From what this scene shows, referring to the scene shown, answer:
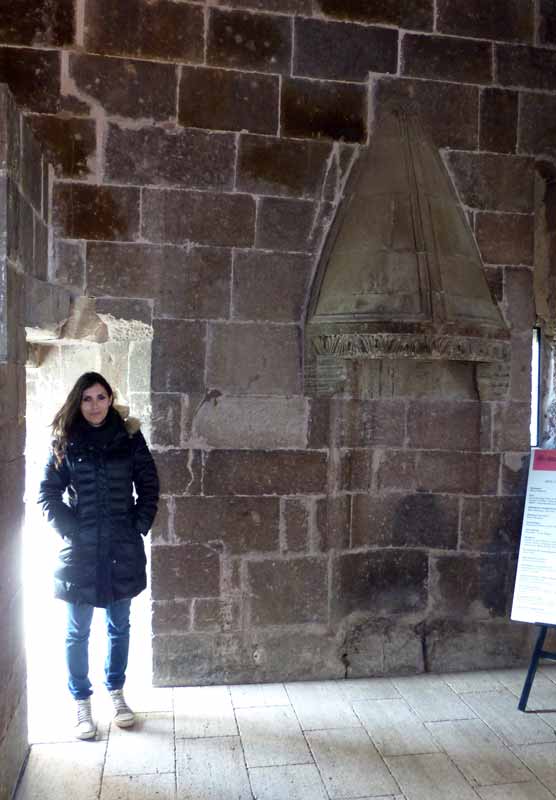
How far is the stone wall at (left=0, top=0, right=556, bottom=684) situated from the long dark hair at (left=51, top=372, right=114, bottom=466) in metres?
0.55

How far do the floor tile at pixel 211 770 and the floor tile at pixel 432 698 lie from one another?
955 millimetres

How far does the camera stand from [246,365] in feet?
12.3

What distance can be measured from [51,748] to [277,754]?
3.17 feet

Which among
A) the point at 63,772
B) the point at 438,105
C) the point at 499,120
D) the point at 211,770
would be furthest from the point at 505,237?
the point at 63,772

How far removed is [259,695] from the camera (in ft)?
12.0

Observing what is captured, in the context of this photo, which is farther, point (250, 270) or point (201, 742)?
point (250, 270)

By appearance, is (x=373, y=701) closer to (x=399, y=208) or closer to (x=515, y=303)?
(x=515, y=303)

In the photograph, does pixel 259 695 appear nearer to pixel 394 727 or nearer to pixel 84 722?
pixel 394 727

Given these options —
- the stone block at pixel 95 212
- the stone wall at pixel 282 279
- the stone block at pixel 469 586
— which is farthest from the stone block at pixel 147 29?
the stone block at pixel 469 586

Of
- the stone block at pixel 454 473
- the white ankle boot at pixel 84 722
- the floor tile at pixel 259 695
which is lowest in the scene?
the floor tile at pixel 259 695

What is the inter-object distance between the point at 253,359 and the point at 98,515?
3.78ft

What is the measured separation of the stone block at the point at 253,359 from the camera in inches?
147

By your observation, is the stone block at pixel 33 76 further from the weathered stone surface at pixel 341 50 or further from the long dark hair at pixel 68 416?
the long dark hair at pixel 68 416

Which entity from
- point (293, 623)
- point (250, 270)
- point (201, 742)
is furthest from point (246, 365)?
point (201, 742)
